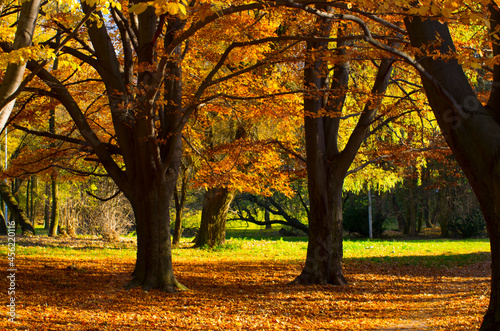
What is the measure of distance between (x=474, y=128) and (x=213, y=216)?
11235mm

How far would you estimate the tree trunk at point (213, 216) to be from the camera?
14680mm

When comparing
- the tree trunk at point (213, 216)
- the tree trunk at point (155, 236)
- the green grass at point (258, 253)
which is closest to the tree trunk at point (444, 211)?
the green grass at point (258, 253)

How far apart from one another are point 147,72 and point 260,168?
4.85m

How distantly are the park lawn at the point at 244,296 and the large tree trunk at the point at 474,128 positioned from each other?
1.58 meters

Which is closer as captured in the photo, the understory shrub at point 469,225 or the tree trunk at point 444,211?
the understory shrub at point 469,225

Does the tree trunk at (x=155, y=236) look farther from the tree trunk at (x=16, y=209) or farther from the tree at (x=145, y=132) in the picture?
the tree trunk at (x=16, y=209)

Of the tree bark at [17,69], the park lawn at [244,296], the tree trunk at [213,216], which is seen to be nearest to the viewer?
the tree bark at [17,69]

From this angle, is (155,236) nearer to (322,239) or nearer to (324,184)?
(322,239)

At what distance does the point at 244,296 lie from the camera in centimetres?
738

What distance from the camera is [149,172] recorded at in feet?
24.4

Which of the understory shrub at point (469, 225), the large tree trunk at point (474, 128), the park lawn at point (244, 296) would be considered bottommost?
the park lawn at point (244, 296)

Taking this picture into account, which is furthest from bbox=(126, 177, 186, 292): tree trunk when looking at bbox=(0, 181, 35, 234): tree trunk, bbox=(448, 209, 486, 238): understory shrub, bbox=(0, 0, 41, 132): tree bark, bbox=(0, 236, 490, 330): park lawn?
bbox=(448, 209, 486, 238): understory shrub

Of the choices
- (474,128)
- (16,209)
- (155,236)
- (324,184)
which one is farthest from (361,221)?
(474,128)

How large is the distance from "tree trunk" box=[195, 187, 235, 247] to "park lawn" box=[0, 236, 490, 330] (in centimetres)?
191
